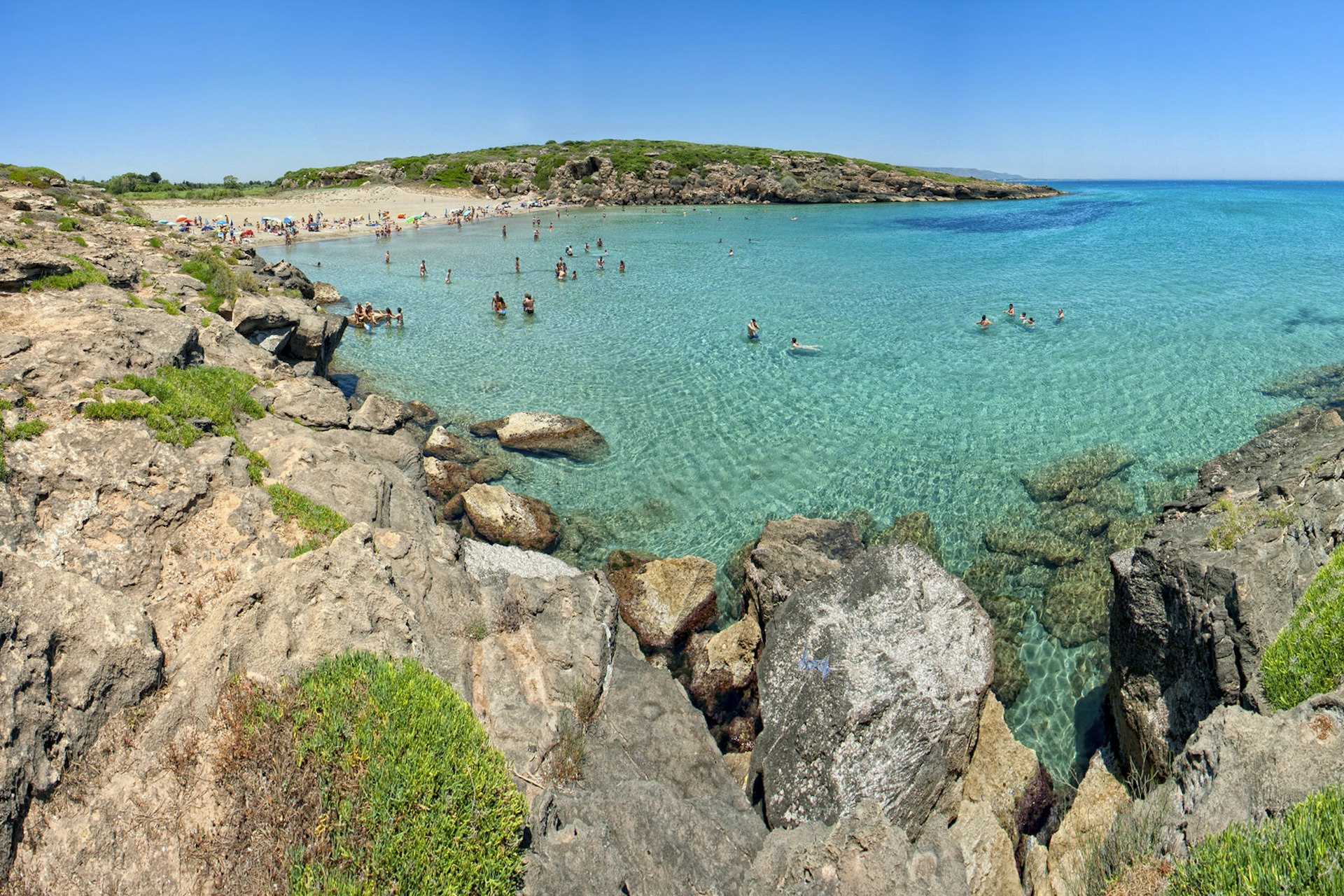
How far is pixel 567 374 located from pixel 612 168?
346ft

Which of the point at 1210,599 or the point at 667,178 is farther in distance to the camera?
the point at 667,178

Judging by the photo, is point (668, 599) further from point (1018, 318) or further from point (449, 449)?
point (1018, 318)

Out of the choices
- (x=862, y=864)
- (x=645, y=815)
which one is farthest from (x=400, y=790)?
(x=862, y=864)

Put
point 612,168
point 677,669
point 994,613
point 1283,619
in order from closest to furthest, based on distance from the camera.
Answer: point 1283,619 < point 677,669 < point 994,613 < point 612,168

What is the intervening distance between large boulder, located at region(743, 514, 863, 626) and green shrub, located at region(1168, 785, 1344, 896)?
692cm

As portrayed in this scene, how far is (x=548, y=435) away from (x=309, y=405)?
6.84 metres

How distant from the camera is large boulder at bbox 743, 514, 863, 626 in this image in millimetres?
12367

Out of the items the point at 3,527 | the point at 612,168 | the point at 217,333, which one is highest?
the point at 612,168

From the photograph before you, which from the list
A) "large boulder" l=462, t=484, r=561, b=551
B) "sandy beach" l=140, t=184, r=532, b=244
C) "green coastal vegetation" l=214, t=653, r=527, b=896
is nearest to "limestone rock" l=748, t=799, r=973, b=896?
"green coastal vegetation" l=214, t=653, r=527, b=896

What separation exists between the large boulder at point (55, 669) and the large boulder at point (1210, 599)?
12.3 metres

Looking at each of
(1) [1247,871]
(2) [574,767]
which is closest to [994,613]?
(1) [1247,871]

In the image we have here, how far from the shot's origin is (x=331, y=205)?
311 ft

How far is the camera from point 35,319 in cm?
1402

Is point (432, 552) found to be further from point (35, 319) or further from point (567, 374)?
point (567, 374)
